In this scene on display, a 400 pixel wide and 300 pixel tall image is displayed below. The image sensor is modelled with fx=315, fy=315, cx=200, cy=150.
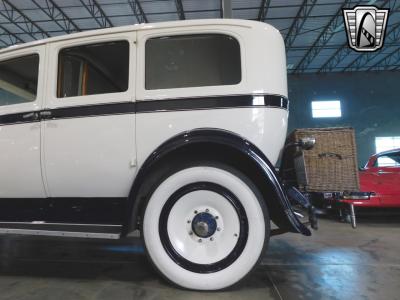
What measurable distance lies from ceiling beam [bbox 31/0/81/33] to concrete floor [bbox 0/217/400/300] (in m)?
8.73

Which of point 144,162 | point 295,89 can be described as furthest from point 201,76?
point 295,89

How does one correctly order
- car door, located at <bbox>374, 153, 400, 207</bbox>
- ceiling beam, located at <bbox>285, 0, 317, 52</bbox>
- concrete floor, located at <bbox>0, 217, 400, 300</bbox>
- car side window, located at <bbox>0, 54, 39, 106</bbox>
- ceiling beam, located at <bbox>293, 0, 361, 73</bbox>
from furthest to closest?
ceiling beam, located at <bbox>293, 0, 361, 73</bbox>, ceiling beam, located at <bbox>285, 0, 317, 52</bbox>, car door, located at <bbox>374, 153, 400, 207</bbox>, car side window, located at <bbox>0, 54, 39, 106</bbox>, concrete floor, located at <bbox>0, 217, 400, 300</bbox>

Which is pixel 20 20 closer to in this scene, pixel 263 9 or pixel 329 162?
pixel 263 9

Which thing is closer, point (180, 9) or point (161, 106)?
point (161, 106)

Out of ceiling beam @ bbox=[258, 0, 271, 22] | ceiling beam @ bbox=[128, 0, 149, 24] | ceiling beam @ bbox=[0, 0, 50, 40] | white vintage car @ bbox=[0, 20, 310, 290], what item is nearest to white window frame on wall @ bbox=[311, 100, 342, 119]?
ceiling beam @ bbox=[258, 0, 271, 22]

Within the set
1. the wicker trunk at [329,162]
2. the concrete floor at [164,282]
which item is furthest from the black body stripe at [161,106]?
the concrete floor at [164,282]

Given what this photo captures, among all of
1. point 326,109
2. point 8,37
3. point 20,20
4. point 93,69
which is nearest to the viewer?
point 93,69

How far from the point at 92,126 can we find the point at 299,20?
1084 centimetres

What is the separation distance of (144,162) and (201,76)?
0.75 m

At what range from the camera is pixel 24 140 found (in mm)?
2361

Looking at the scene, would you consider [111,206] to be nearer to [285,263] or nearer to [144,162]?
[144,162]

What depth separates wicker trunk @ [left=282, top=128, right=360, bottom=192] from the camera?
92.5 inches

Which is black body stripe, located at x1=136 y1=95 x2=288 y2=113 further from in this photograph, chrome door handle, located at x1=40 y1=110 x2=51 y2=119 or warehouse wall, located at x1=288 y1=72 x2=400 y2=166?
warehouse wall, located at x1=288 y1=72 x2=400 y2=166

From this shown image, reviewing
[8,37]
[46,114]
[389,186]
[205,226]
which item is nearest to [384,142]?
[389,186]
